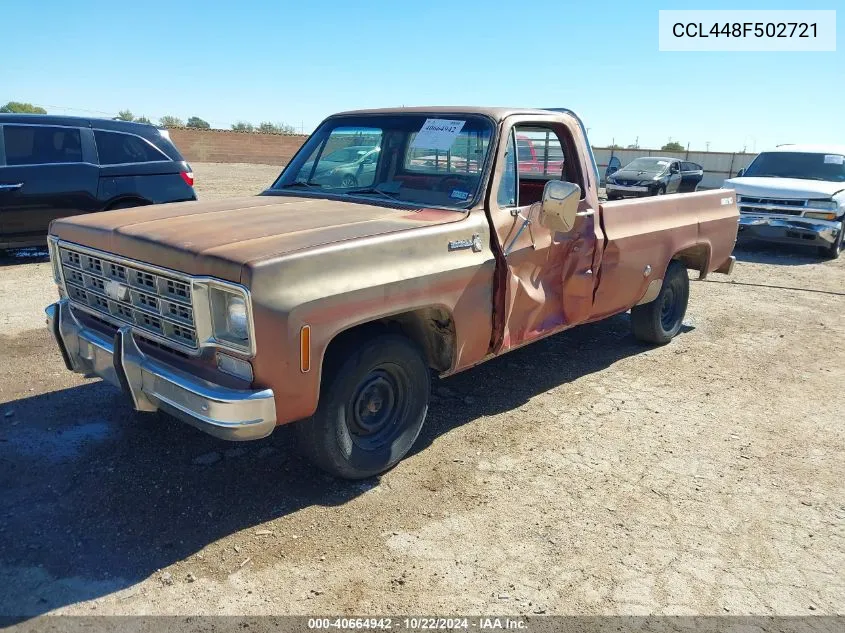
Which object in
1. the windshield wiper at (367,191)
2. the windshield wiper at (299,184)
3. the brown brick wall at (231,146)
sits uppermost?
the brown brick wall at (231,146)

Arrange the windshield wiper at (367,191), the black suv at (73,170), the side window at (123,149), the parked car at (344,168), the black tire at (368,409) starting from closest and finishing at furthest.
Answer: the black tire at (368,409) → the windshield wiper at (367,191) → the parked car at (344,168) → the black suv at (73,170) → the side window at (123,149)

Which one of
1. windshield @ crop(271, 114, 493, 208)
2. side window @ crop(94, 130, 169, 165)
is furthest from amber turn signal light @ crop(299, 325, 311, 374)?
side window @ crop(94, 130, 169, 165)

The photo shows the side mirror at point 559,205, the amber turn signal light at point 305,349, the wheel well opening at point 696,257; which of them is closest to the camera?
the amber turn signal light at point 305,349

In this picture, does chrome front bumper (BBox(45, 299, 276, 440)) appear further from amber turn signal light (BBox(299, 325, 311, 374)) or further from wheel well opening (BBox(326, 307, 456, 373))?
wheel well opening (BBox(326, 307, 456, 373))

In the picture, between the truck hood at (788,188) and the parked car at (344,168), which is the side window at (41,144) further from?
the truck hood at (788,188)

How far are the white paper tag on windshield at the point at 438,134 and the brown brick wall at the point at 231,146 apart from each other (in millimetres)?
32412

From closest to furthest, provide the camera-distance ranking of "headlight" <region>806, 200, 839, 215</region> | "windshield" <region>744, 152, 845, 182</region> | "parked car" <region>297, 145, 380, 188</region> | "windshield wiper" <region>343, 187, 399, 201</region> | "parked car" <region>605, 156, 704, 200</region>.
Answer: "windshield wiper" <region>343, 187, 399, 201</region> → "parked car" <region>297, 145, 380, 188</region> → "headlight" <region>806, 200, 839, 215</region> → "windshield" <region>744, 152, 845, 182</region> → "parked car" <region>605, 156, 704, 200</region>

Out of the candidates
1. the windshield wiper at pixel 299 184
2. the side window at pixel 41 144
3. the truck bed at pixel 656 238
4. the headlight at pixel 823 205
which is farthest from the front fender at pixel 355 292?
the headlight at pixel 823 205

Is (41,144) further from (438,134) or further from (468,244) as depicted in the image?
(468,244)

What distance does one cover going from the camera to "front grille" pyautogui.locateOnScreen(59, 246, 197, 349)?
3129mm

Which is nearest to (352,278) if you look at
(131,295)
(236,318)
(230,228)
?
(236,318)

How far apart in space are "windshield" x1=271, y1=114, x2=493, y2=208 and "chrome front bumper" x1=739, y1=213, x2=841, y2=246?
798 centimetres

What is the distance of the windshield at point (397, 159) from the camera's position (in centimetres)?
420

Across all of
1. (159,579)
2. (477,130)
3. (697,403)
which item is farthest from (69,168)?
(697,403)
